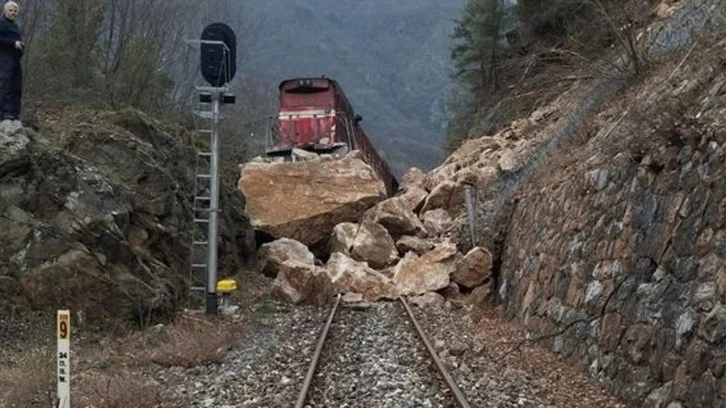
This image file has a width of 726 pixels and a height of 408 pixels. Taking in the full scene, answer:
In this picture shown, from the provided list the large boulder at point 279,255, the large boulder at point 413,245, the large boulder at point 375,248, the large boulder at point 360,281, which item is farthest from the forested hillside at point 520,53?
the large boulder at point 279,255

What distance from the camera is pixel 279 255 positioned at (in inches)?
765

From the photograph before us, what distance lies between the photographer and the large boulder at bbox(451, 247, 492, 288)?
51.2 feet

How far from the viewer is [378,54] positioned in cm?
18500

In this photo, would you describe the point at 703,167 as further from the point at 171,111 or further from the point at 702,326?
the point at 171,111

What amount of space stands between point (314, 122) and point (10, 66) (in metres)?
17.5

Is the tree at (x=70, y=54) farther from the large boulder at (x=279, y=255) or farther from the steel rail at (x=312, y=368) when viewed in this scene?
the steel rail at (x=312, y=368)

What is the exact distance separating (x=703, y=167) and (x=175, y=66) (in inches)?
1295

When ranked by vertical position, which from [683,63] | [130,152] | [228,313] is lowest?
[228,313]

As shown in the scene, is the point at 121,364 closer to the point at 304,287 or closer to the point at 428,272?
the point at 304,287

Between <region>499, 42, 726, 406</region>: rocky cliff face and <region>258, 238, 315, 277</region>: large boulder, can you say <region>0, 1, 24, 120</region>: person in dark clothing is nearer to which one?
<region>499, 42, 726, 406</region>: rocky cliff face

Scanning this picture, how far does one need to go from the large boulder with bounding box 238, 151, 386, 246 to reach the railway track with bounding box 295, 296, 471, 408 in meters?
9.37

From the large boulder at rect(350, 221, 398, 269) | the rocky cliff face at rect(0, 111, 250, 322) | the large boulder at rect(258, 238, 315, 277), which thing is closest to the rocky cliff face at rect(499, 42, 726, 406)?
the rocky cliff face at rect(0, 111, 250, 322)

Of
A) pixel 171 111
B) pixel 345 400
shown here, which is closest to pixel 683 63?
pixel 345 400

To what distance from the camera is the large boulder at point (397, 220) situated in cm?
2111
